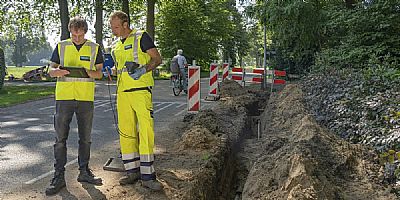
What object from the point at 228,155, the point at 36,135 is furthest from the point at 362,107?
the point at 36,135

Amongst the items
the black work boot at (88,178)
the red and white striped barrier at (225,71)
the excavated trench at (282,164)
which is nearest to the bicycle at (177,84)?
the red and white striped barrier at (225,71)

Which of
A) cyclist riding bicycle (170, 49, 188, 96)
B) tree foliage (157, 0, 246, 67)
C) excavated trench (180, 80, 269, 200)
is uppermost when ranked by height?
tree foliage (157, 0, 246, 67)

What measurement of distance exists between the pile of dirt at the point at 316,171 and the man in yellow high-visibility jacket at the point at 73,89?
80.2 inches

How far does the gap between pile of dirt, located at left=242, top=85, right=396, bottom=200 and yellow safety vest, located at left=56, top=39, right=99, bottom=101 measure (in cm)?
219

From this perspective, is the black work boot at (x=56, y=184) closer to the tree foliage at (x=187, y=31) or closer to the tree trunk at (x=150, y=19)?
the tree trunk at (x=150, y=19)

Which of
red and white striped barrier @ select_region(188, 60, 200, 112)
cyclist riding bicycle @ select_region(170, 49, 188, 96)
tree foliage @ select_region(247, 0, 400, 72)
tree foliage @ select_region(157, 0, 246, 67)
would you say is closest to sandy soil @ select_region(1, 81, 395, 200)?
red and white striped barrier @ select_region(188, 60, 200, 112)

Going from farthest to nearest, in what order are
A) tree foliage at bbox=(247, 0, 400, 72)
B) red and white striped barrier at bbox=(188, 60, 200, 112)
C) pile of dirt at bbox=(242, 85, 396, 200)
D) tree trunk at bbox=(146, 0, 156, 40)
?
tree trunk at bbox=(146, 0, 156, 40) < tree foliage at bbox=(247, 0, 400, 72) < red and white striped barrier at bbox=(188, 60, 200, 112) < pile of dirt at bbox=(242, 85, 396, 200)

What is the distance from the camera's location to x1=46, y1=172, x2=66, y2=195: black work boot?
4.80m

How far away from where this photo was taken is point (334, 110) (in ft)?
23.8

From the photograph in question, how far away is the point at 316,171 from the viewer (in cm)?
430

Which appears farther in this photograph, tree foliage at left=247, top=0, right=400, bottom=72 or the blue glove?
tree foliage at left=247, top=0, right=400, bottom=72

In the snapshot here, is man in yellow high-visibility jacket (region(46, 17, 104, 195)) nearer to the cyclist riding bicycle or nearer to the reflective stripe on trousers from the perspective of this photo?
the reflective stripe on trousers

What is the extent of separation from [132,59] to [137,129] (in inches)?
33.4

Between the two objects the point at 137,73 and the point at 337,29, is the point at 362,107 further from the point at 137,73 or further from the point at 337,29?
the point at 337,29
